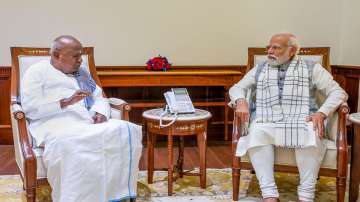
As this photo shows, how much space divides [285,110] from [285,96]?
0.32 ft

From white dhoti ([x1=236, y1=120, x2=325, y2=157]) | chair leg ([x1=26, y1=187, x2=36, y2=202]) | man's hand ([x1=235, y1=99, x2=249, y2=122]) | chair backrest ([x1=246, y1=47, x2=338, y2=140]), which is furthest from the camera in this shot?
chair backrest ([x1=246, y1=47, x2=338, y2=140])

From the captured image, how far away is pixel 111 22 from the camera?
445cm

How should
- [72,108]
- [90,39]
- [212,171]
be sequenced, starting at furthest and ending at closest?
A: [90,39] < [212,171] < [72,108]

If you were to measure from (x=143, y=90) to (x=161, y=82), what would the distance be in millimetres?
527

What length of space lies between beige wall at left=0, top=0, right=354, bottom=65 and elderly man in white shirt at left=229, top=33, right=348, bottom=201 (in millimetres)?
1629

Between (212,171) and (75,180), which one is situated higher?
(75,180)

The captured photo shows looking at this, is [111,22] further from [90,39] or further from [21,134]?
[21,134]

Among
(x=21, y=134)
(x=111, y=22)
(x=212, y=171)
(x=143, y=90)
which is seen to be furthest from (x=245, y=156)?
(x=111, y=22)

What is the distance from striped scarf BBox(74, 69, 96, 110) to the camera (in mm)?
2904

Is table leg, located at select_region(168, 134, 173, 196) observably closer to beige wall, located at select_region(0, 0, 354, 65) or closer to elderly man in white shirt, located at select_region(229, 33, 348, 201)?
elderly man in white shirt, located at select_region(229, 33, 348, 201)

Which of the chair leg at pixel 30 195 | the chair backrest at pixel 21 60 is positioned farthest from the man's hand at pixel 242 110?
the chair leg at pixel 30 195

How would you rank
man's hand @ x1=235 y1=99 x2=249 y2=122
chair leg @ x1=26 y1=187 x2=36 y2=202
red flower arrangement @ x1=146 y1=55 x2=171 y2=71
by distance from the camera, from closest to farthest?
chair leg @ x1=26 y1=187 x2=36 y2=202 < man's hand @ x1=235 y1=99 x2=249 y2=122 < red flower arrangement @ x1=146 y1=55 x2=171 y2=71

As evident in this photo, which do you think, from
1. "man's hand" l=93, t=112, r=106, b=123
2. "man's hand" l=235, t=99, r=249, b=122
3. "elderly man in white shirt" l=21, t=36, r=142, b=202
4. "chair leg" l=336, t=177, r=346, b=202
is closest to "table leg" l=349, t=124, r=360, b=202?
"chair leg" l=336, t=177, r=346, b=202

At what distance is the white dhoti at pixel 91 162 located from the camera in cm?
236
